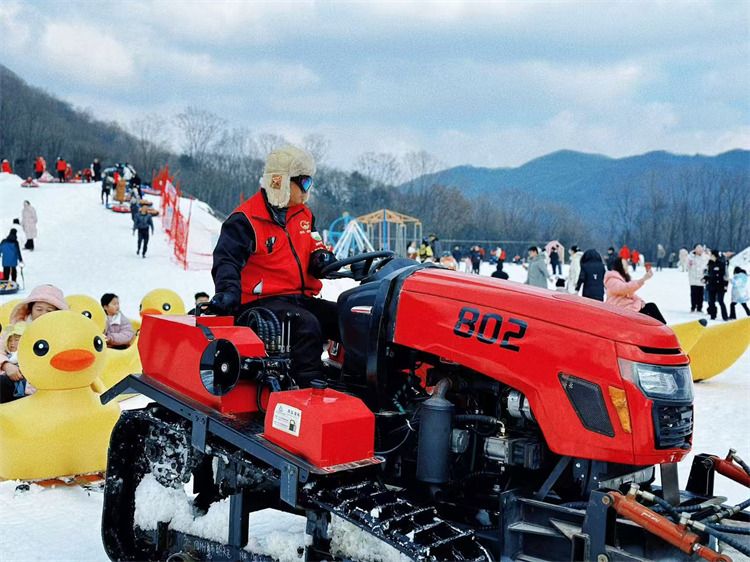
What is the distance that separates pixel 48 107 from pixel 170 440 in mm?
121999

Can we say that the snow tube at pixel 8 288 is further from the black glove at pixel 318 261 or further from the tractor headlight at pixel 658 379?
the tractor headlight at pixel 658 379

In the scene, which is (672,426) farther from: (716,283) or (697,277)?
(697,277)

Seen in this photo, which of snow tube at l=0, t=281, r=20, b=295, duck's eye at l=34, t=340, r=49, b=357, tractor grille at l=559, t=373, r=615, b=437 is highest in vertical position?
tractor grille at l=559, t=373, r=615, b=437

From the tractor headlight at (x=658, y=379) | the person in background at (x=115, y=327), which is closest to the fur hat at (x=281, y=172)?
the tractor headlight at (x=658, y=379)

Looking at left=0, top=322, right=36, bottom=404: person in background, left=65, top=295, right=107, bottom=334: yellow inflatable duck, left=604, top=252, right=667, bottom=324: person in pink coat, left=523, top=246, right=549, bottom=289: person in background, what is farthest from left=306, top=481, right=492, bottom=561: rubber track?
left=523, top=246, right=549, bottom=289: person in background

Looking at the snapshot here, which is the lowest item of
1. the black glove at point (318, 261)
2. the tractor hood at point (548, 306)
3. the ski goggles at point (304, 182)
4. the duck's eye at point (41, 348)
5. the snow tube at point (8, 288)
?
the snow tube at point (8, 288)

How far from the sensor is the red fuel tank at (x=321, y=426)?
2982 mm

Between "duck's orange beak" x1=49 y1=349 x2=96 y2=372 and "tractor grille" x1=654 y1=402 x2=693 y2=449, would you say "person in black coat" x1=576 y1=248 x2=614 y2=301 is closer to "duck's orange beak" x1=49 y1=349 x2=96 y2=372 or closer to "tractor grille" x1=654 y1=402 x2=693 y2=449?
"duck's orange beak" x1=49 y1=349 x2=96 y2=372

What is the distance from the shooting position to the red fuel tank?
9.78ft

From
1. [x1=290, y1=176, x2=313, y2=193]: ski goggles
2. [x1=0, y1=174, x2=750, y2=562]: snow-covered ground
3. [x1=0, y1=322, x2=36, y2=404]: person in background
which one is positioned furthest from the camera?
[x1=0, y1=322, x2=36, y2=404]: person in background

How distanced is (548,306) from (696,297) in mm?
17882

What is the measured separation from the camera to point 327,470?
295 cm

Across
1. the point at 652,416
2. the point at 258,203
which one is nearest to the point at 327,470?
the point at 652,416

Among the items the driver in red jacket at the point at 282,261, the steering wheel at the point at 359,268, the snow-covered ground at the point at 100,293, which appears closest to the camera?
the driver in red jacket at the point at 282,261
